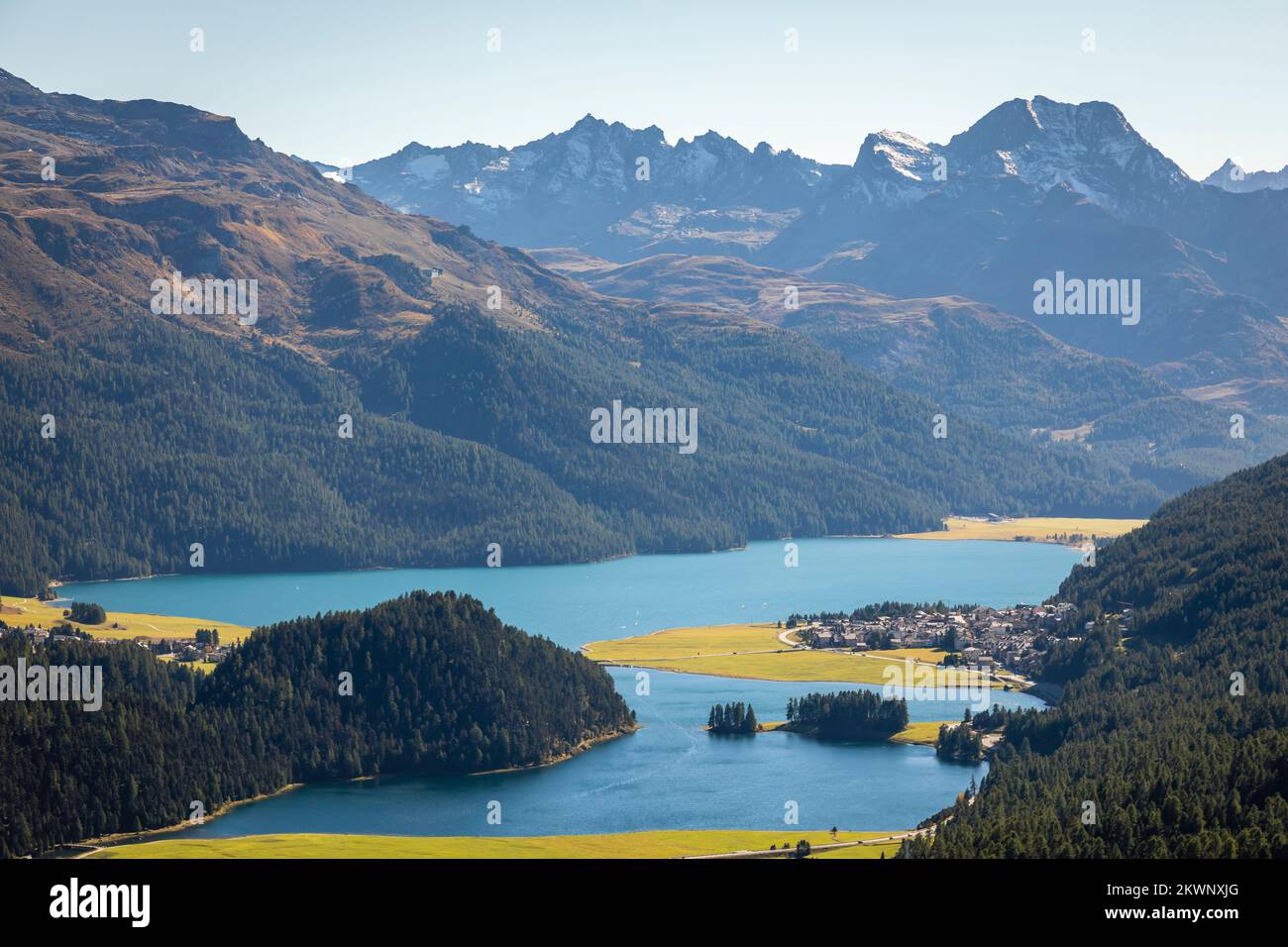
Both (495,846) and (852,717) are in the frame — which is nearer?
(495,846)

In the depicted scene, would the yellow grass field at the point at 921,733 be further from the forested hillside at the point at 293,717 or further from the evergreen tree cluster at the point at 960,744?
the forested hillside at the point at 293,717

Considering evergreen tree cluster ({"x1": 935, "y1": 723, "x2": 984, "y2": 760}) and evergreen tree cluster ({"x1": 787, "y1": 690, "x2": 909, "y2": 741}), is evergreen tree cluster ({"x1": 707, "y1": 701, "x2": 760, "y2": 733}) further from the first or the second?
evergreen tree cluster ({"x1": 935, "y1": 723, "x2": 984, "y2": 760})

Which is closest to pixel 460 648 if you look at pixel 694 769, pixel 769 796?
pixel 694 769

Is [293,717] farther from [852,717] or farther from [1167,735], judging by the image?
[1167,735]

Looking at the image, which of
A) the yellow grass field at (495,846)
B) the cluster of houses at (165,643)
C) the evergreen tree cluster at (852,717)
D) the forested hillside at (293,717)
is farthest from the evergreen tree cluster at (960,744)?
the cluster of houses at (165,643)

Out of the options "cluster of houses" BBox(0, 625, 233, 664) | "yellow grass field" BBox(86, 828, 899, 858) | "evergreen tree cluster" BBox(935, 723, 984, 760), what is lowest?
"yellow grass field" BBox(86, 828, 899, 858)

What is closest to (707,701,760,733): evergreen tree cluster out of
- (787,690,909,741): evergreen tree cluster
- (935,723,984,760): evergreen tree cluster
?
(787,690,909,741): evergreen tree cluster

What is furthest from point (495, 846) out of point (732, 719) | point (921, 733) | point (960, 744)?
point (921, 733)
